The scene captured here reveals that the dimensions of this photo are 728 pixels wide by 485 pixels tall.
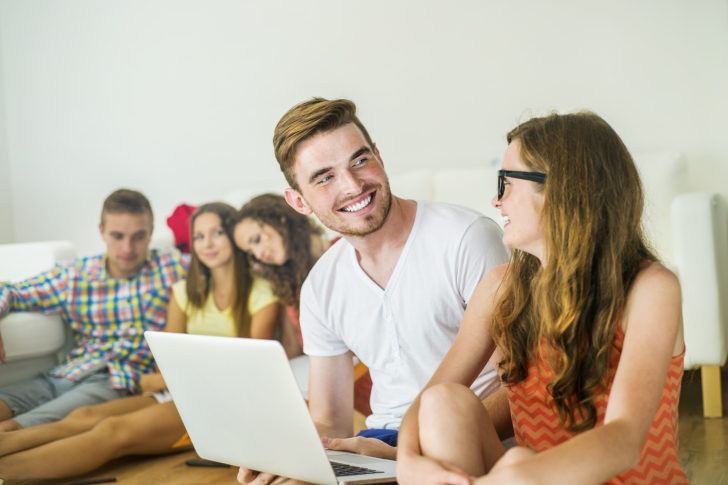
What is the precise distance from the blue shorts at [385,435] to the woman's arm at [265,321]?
1.13m

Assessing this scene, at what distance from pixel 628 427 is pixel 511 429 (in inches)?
17.7

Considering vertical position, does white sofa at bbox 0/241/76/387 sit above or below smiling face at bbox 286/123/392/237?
below

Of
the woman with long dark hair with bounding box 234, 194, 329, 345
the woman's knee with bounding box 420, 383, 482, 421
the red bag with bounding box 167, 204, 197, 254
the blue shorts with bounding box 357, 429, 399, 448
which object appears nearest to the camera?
the woman's knee with bounding box 420, 383, 482, 421

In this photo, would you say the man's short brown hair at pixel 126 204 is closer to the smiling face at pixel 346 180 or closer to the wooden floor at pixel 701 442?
the smiling face at pixel 346 180

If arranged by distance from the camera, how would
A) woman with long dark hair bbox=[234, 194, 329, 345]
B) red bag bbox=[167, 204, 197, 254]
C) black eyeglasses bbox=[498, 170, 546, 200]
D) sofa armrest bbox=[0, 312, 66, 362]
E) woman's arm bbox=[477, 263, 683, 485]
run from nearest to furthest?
woman's arm bbox=[477, 263, 683, 485] < black eyeglasses bbox=[498, 170, 546, 200] < sofa armrest bbox=[0, 312, 66, 362] < woman with long dark hair bbox=[234, 194, 329, 345] < red bag bbox=[167, 204, 197, 254]

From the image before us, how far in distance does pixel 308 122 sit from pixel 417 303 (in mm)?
447

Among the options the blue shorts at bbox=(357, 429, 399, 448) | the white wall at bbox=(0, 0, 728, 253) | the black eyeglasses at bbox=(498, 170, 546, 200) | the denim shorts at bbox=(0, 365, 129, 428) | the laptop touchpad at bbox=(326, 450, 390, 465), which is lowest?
the denim shorts at bbox=(0, 365, 129, 428)

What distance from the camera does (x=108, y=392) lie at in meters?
2.36

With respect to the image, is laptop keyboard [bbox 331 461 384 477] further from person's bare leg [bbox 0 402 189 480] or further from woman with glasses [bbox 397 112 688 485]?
person's bare leg [bbox 0 402 189 480]

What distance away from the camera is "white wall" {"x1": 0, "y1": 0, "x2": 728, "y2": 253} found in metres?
2.56

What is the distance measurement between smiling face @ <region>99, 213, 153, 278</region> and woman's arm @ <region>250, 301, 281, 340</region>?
574 mm

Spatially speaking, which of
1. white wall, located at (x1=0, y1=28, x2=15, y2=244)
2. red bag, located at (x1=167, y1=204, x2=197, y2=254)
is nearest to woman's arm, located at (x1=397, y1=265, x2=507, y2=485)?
red bag, located at (x1=167, y1=204, x2=197, y2=254)

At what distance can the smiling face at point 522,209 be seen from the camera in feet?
3.36

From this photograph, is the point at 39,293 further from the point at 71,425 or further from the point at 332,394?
the point at 332,394
